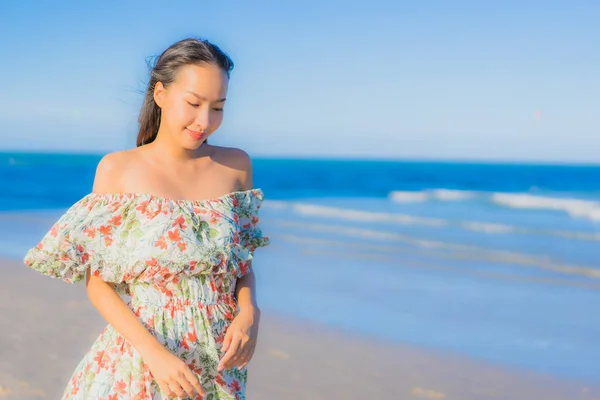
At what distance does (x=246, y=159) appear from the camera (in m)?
2.44

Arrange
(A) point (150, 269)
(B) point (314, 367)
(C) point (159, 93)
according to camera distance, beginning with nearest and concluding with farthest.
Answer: (A) point (150, 269), (C) point (159, 93), (B) point (314, 367)

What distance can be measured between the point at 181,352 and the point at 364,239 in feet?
36.0

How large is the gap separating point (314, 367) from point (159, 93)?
11.9ft

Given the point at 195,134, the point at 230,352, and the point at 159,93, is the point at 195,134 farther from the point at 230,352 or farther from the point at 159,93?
the point at 230,352

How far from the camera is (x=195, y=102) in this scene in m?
2.10

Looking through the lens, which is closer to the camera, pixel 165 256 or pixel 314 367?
pixel 165 256

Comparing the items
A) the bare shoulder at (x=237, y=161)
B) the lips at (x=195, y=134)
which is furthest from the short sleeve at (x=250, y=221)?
the lips at (x=195, y=134)

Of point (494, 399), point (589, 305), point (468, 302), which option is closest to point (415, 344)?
point (494, 399)

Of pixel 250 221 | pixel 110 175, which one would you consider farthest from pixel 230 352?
pixel 110 175

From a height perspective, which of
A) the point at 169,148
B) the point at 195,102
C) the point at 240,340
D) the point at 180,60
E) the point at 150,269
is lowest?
the point at 240,340

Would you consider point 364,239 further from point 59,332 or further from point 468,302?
point 59,332

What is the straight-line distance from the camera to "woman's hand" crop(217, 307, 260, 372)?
6.81 ft

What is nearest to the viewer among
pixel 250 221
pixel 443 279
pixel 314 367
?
pixel 250 221

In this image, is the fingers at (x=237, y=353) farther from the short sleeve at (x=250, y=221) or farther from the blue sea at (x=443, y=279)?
the blue sea at (x=443, y=279)
